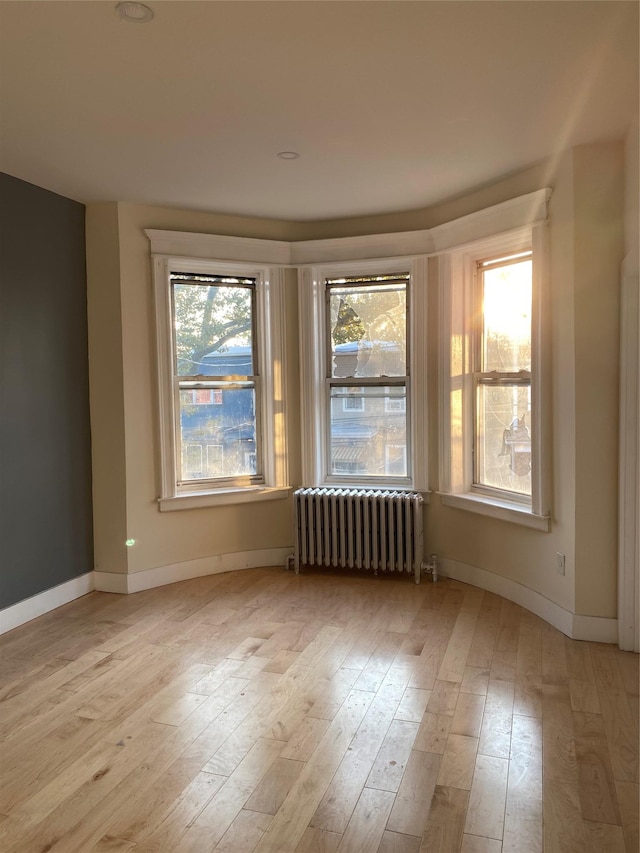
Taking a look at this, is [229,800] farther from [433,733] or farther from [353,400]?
[353,400]

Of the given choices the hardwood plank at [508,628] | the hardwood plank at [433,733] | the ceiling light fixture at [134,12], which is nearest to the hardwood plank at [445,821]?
the hardwood plank at [433,733]

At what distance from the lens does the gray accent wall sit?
3.88m

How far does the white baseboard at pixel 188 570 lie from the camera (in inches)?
181

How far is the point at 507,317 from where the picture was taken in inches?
171

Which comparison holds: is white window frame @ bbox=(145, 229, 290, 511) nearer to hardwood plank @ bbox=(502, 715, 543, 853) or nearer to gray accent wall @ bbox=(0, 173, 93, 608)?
gray accent wall @ bbox=(0, 173, 93, 608)

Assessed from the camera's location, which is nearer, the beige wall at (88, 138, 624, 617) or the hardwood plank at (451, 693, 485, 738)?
the hardwood plank at (451, 693, 485, 738)

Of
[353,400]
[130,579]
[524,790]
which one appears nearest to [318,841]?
[524,790]

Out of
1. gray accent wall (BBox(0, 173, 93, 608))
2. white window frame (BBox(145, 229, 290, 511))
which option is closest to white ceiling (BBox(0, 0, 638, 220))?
gray accent wall (BBox(0, 173, 93, 608))

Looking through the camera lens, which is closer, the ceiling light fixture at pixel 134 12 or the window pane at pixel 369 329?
the ceiling light fixture at pixel 134 12

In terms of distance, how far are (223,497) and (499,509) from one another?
6.63 feet

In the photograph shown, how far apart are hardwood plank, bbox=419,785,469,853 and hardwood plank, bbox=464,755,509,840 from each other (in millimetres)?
28

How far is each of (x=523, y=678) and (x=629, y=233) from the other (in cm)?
229

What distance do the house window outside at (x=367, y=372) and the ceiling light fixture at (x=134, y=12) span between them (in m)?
2.92

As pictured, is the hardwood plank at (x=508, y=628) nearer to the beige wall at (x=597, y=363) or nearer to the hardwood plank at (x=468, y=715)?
the beige wall at (x=597, y=363)
